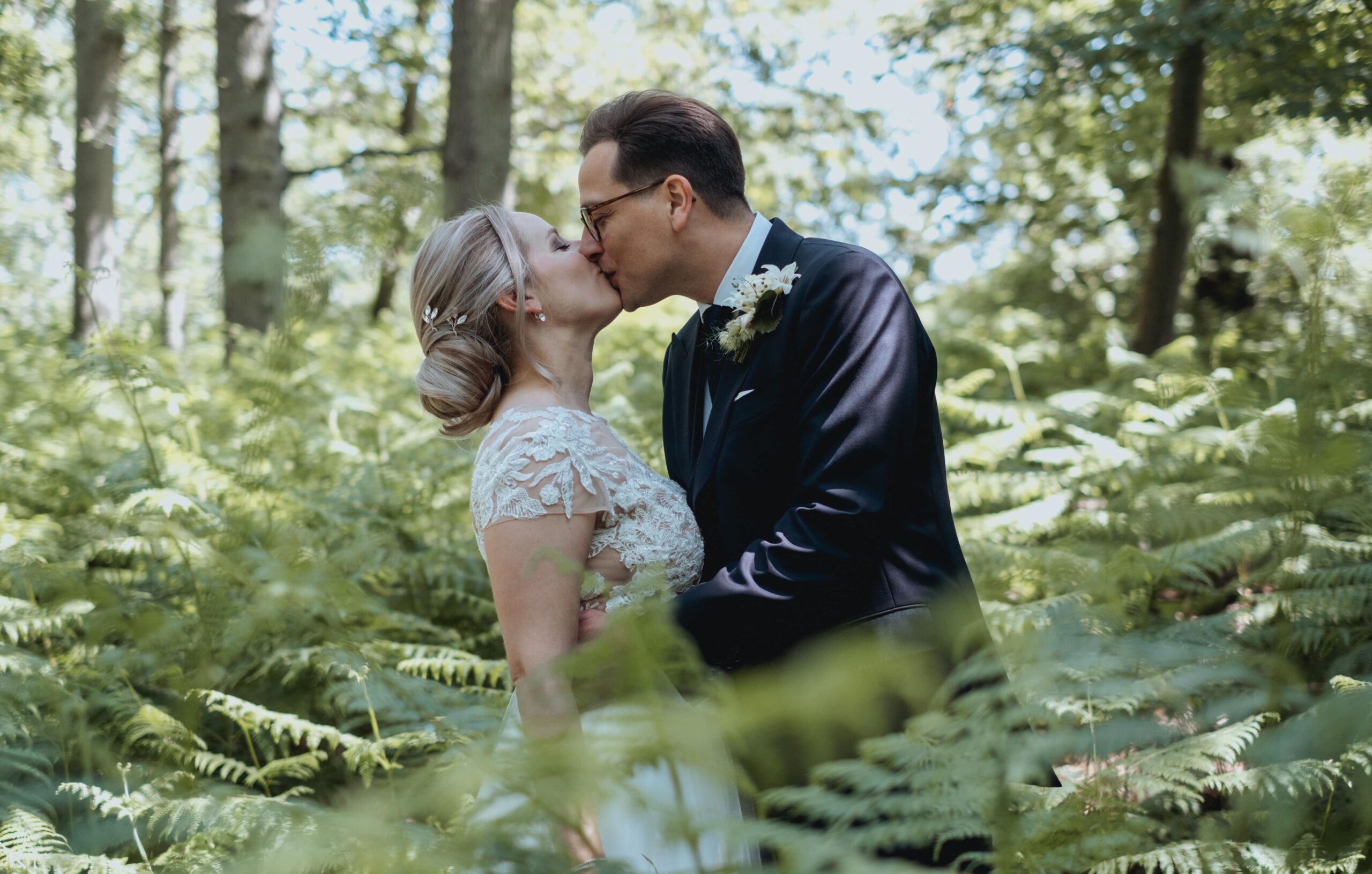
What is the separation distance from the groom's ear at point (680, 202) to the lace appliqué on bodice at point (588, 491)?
0.64m

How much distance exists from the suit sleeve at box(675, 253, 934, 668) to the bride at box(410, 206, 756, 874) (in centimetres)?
21

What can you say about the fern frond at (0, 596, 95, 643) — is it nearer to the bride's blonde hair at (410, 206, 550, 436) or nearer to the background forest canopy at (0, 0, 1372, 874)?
the background forest canopy at (0, 0, 1372, 874)

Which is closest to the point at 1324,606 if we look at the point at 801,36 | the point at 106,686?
the point at 106,686

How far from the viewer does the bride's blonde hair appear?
9.37ft

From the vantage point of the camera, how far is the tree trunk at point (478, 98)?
650cm

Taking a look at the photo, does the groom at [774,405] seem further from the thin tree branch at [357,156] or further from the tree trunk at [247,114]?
the thin tree branch at [357,156]

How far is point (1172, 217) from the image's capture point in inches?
341

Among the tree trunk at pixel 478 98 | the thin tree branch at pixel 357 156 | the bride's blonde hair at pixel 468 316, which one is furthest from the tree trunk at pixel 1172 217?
the bride's blonde hair at pixel 468 316

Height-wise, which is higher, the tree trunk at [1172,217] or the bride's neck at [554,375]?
the tree trunk at [1172,217]

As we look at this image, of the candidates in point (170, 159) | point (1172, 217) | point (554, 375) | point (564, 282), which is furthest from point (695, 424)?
point (170, 159)

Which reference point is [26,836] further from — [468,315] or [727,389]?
[727,389]

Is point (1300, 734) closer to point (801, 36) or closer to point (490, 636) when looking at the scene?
point (490, 636)

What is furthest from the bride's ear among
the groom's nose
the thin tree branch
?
the thin tree branch

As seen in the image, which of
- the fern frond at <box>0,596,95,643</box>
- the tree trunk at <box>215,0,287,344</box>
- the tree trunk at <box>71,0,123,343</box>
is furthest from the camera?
the tree trunk at <box>71,0,123,343</box>
